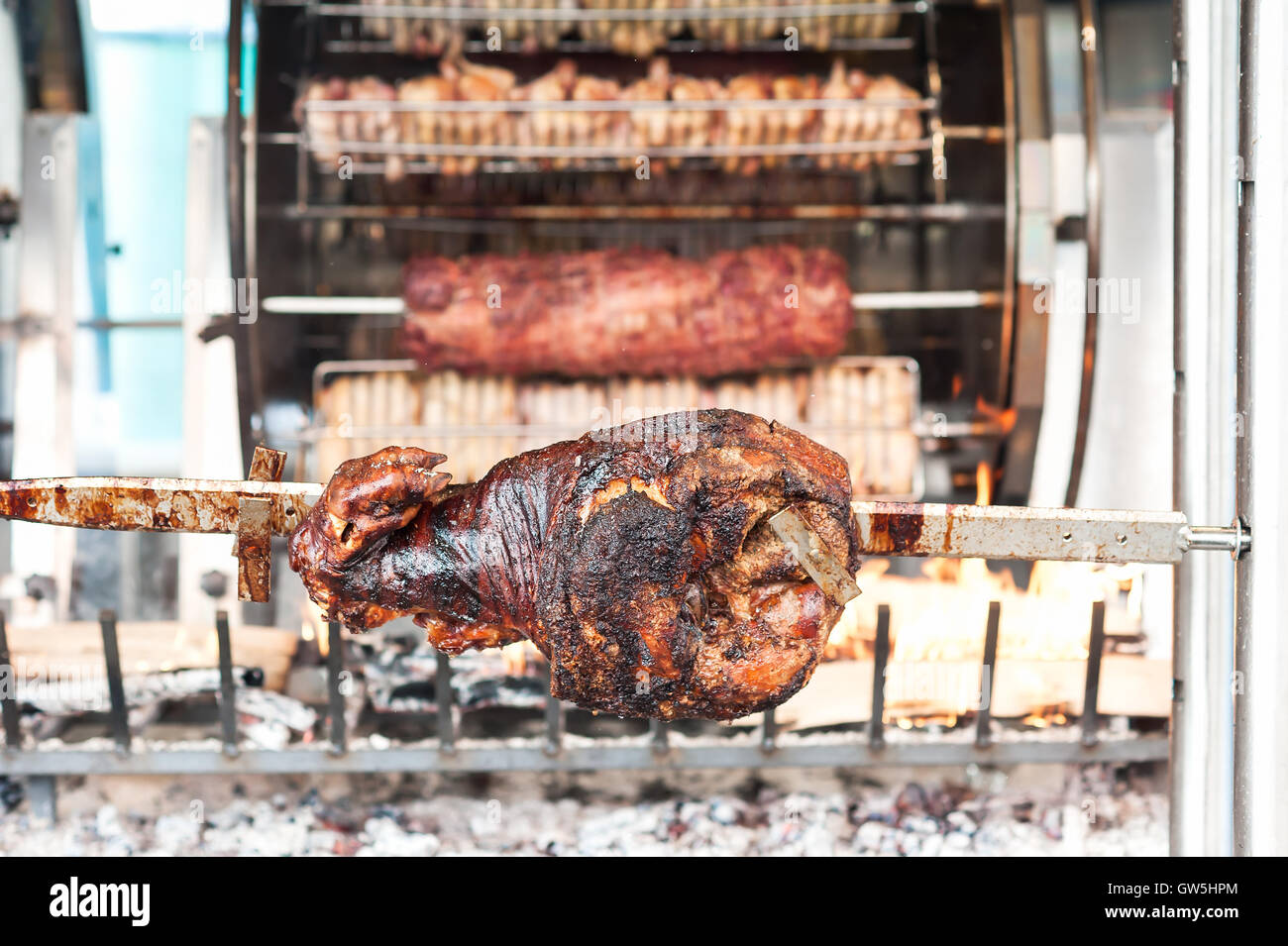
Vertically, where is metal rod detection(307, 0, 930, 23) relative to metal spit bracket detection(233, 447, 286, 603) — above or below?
above

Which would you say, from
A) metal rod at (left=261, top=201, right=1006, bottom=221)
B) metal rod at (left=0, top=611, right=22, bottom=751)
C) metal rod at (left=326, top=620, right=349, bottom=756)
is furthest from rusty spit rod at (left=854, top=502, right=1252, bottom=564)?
metal rod at (left=0, top=611, right=22, bottom=751)

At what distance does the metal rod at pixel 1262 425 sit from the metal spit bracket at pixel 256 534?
1482 millimetres

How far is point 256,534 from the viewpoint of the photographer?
1.52 meters

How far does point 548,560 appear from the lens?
146 centimetres

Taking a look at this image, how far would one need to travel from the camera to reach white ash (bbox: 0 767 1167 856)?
274 cm

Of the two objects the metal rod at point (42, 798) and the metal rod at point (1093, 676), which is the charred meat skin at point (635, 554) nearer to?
the metal rod at point (1093, 676)

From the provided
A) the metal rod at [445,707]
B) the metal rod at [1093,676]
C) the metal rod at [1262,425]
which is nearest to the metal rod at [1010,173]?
the metal rod at [1093,676]

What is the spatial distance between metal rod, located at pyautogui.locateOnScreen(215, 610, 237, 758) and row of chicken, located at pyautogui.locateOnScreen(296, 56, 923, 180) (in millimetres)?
1568

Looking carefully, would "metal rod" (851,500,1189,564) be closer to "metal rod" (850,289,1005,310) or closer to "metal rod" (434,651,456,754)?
"metal rod" (434,651,456,754)

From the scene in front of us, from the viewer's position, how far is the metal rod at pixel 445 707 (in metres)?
2.57

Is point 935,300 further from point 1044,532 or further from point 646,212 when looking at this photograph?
point 1044,532

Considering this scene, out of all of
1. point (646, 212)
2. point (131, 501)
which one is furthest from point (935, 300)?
point (131, 501)

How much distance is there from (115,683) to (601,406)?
1704mm
